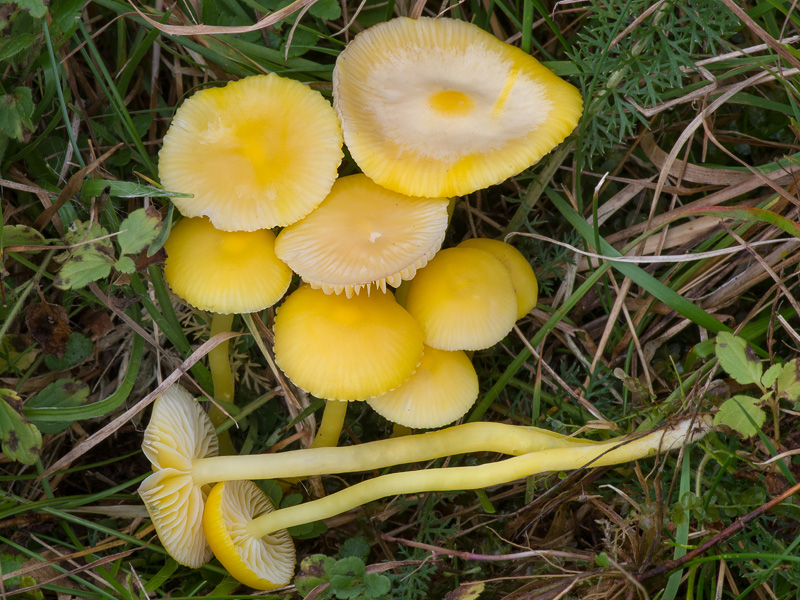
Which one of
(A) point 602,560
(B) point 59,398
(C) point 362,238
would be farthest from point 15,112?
(A) point 602,560

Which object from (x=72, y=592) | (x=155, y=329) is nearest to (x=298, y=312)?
(x=155, y=329)

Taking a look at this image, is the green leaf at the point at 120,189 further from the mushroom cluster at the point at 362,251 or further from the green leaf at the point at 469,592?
the green leaf at the point at 469,592

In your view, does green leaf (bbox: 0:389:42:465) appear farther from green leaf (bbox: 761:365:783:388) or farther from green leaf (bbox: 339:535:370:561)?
green leaf (bbox: 761:365:783:388)

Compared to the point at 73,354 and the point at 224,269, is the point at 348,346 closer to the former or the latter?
the point at 224,269

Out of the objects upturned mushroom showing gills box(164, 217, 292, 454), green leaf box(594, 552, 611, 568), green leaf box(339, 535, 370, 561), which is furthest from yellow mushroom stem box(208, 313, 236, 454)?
green leaf box(594, 552, 611, 568)

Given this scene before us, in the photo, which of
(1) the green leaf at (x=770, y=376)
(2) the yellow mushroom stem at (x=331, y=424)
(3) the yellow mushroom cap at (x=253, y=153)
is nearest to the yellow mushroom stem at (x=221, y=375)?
(2) the yellow mushroom stem at (x=331, y=424)

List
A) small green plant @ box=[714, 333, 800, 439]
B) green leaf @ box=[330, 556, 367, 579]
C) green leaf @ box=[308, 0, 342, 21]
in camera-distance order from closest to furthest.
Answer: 1. small green plant @ box=[714, 333, 800, 439]
2. green leaf @ box=[330, 556, 367, 579]
3. green leaf @ box=[308, 0, 342, 21]

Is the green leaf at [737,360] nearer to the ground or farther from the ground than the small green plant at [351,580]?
farther from the ground

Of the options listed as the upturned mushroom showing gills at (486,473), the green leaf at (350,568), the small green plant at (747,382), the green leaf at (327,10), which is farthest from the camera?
the green leaf at (327,10)
